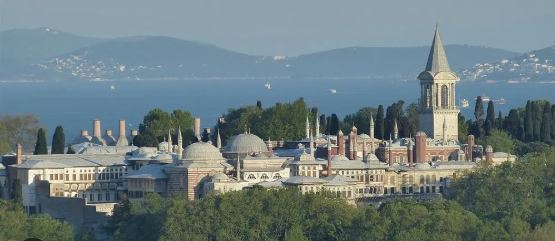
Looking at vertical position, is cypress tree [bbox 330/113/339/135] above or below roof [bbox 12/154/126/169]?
above

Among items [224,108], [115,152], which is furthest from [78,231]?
[224,108]

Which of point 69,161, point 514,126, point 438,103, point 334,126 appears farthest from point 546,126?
point 69,161

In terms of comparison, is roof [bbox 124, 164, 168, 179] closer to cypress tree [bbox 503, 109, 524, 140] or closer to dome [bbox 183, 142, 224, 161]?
dome [bbox 183, 142, 224, 161]

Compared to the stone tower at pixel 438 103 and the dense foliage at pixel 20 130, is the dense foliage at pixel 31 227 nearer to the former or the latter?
the stone tower at pixel 438 103

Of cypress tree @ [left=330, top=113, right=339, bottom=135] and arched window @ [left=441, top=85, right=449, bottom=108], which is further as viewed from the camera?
cypress tree @ [left=330, top=113, right=339, bottom=135]

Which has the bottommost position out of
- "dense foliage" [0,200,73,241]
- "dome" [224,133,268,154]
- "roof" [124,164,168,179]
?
"dense foliage" [0,200,73,241]

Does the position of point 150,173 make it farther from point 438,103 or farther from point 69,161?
point 438,103

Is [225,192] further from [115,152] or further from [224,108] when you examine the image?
[224,108]

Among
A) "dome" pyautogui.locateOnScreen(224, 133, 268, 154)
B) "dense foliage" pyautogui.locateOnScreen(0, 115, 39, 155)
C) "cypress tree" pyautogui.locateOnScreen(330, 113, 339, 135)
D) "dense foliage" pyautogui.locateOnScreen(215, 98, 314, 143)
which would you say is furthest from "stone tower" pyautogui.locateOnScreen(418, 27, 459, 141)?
"dense foliage" pyautogui.locateOnScreen(0, 115, 39, 155)
